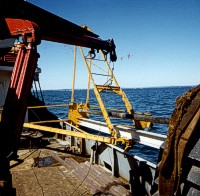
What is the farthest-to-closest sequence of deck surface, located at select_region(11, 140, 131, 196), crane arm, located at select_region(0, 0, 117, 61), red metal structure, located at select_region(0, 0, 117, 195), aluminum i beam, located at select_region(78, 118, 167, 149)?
aluminum i beam, located at select_region(78, 118, 167, 149) < deck surface, located at select_region(11, 140, 131, 196) < crane arm, located at select_region(0, 0, 117, 61) < red metal structure, located at select_region(0, 0, 117, 195)

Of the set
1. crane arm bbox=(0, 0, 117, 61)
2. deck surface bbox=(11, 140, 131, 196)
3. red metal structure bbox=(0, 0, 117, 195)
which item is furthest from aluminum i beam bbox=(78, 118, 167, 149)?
red metal structure bbox=(0, 0, 117, 195)

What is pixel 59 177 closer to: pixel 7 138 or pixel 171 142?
pixel 7 138

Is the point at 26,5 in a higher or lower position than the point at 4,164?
higher

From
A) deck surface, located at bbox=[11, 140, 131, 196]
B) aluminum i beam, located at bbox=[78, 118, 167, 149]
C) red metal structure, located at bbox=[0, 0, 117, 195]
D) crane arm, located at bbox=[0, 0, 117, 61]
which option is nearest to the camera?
red metal structure, located at bbox=[0, 0, 117, 195]

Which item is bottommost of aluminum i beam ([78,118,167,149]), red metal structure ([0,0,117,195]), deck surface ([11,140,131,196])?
deck surface ([11,140,131,196])

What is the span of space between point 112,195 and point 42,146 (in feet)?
21.0

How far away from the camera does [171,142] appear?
2021 millimetres

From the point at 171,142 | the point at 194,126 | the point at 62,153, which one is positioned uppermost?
the point at 194,126

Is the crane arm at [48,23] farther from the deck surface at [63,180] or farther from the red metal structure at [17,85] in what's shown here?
the deck surface at [63,180]

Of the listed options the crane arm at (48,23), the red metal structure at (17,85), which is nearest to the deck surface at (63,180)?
the red metal structure at (17,85)

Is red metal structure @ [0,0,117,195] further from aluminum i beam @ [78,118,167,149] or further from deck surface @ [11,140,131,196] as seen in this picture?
aluminum i beam @ [78,118,167,149]

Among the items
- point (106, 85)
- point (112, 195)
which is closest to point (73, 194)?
point (112, 195)

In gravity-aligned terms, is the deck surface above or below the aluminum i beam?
below

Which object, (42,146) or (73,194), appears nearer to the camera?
(73,194)
